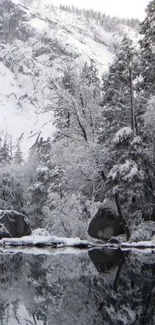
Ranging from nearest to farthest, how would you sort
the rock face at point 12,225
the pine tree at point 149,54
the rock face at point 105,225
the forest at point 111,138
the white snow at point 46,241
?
the forest at point 111,138 → the white snow at point 46,241 → the rock face at point 105,225 → the pine tree at point 149,54 → the rock face at point 12,225

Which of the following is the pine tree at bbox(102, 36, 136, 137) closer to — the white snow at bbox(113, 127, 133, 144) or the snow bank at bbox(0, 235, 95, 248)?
the white snow at bbox(113, 127, 133, 144)

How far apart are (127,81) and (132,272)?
15188 millimetres

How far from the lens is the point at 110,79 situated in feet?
87.5

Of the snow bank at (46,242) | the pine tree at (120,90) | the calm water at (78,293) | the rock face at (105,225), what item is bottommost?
the calm water at (78,293)

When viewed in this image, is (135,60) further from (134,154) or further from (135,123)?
(134,154)

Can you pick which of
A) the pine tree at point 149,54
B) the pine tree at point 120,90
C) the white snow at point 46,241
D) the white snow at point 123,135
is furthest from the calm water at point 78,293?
the pine tree at point 149,54

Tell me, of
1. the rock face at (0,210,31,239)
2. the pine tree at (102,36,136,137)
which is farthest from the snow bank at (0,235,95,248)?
the pine tree at (102,36,136,137)

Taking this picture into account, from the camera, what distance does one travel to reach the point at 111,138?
26.3 m

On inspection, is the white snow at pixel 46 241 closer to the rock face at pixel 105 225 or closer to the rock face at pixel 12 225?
the rock face at pixel 105 225

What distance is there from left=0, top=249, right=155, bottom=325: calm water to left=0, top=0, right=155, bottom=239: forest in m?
8.97

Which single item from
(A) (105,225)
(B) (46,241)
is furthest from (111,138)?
(B) (46,241)

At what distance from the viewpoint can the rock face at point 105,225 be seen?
26078 mm

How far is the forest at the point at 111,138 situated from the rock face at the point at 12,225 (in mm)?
2137

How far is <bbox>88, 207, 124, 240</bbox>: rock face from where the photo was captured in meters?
26.1
